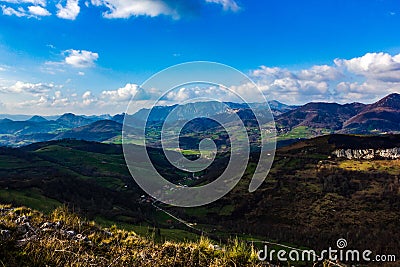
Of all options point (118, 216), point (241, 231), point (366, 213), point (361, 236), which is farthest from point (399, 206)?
point (118, 216)

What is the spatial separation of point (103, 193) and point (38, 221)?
14876 centimetres

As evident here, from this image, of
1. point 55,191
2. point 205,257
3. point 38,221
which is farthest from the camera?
point 55,191

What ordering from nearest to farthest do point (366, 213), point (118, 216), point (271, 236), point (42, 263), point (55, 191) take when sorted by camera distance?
point (42, 263) < point (118, 216) < point (55, 191) < point (271, 236) < point (366, 213)

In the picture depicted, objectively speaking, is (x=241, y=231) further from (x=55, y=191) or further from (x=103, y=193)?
(x=55, y=191)

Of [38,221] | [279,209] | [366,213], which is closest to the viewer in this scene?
[38,221]

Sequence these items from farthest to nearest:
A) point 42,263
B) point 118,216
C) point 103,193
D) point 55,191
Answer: point 103,193
point 55,191
point 118,216
point 42,263

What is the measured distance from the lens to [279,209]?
179125 mm

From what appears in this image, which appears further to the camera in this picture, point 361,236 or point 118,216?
point 361,236

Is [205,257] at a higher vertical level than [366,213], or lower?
higher

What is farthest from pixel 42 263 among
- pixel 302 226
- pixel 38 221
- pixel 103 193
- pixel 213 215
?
pixel 213 215

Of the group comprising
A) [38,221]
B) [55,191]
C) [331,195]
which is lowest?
[331,195]

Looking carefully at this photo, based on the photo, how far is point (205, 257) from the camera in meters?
7.58

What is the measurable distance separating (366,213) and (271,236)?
63.4 meters

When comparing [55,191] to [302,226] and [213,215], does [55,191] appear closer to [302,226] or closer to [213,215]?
[213,215]
